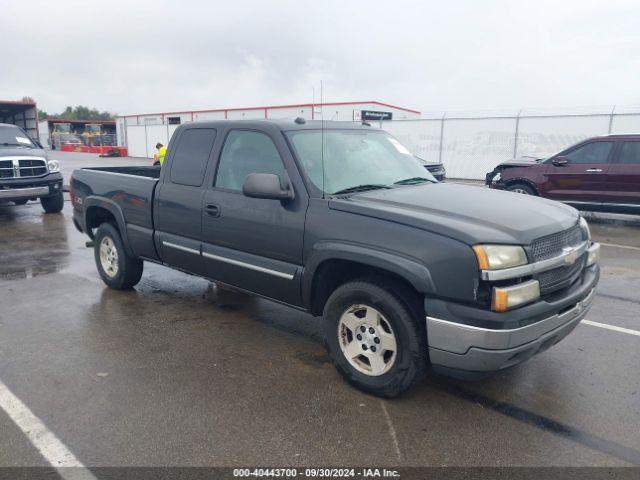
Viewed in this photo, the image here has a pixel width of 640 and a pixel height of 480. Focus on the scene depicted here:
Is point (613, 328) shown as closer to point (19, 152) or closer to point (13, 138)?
point (19, 152)

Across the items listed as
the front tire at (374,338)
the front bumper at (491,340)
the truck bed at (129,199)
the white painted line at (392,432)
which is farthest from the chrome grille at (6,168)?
the front bumper at (491,340)

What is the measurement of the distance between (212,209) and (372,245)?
1.69 metres

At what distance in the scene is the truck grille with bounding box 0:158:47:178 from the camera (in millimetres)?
10984

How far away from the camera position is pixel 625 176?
33.4 feet

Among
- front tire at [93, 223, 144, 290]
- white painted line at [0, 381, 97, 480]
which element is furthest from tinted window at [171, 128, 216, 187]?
white painted line at [0, 381, 97, 480]

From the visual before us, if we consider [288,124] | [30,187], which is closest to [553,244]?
[288,124]

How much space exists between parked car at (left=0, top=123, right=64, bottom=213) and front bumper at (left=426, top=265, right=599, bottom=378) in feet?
35.2

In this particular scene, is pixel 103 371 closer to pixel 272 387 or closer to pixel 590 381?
pixel 272 387

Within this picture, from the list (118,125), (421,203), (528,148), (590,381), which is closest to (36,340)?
(421,203)

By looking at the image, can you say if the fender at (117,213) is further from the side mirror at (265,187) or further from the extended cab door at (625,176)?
the extended cab door at (625,176)

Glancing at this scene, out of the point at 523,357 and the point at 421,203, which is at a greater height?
the point at 421,203

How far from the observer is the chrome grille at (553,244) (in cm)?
318

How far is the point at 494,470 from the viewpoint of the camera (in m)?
2.80

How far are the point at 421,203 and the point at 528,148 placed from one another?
17.5m
